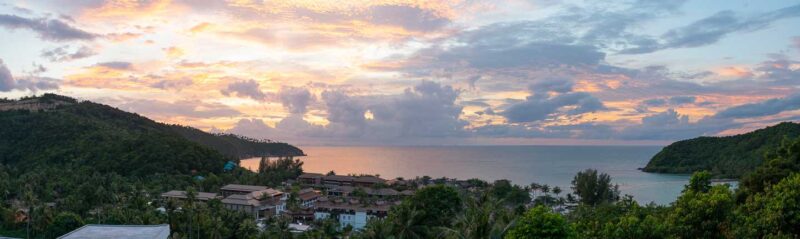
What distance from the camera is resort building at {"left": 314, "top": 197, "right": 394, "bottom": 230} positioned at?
115 feet

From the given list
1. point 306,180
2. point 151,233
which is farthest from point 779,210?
point 306,180

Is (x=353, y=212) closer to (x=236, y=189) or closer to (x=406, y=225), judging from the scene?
(x=236, y=189)

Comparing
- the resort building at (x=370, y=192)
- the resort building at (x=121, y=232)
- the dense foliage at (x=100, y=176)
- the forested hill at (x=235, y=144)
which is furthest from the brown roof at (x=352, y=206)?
the forested hill at (x=235, y=144)

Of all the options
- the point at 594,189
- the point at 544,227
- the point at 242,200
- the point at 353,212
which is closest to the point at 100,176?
the point at 242,200

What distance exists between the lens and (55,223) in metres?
26.3

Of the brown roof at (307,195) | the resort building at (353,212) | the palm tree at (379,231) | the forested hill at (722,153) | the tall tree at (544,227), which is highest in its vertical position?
the forested hill at (722,153)

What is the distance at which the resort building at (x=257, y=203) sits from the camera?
122ft

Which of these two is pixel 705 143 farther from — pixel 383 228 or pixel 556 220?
pixel 556 220

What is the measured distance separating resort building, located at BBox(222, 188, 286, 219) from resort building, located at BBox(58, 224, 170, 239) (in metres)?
18.7

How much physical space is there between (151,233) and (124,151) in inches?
1671

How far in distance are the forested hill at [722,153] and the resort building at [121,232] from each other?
192 ft

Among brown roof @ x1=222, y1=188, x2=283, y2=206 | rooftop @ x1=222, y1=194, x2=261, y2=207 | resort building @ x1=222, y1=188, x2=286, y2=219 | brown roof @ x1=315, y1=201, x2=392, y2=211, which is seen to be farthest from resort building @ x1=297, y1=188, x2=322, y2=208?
rooftop @ x1=222, y1=194, x2=261, y2=207

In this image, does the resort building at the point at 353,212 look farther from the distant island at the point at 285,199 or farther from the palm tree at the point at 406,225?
the palm tree at the point at 406,225

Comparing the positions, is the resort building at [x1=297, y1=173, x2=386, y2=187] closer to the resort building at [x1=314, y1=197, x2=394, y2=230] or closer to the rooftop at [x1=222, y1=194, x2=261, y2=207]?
the resort building at [x1=314, y1=197, x2=394, y2=230]
